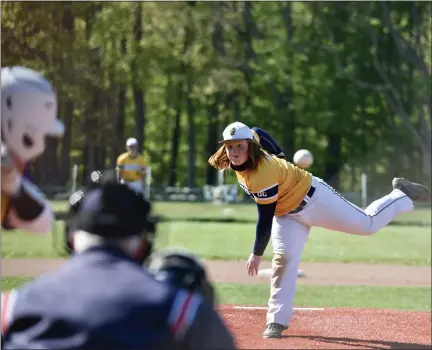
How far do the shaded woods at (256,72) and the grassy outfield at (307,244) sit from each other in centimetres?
1502

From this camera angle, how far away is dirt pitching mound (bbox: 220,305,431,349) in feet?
20.0

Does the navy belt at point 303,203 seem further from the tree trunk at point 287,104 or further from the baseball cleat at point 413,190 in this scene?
the tree trunk at point 287,104

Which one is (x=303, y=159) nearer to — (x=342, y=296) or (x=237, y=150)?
(x=237, y=150)

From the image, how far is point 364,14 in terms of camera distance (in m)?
36.7

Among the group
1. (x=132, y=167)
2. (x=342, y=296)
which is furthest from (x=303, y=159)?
(x=132, y=167)

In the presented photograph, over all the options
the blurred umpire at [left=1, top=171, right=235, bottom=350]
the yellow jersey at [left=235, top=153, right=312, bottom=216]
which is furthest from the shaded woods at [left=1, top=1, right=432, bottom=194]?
the blurred umpire at [left=1, top=171, right=235, bottom=350]

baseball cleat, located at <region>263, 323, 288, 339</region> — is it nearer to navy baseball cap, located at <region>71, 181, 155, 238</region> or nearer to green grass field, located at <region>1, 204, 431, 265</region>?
navy baseball cap, located at <region>71, 181, 155, 238</region>

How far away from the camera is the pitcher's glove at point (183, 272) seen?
299 cm

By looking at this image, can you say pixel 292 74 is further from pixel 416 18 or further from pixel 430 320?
pixel 430 320

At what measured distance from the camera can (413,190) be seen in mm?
7055

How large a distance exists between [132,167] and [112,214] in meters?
16.0

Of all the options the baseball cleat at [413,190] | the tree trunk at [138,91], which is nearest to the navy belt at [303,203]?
the baseball cleat at [413,190]

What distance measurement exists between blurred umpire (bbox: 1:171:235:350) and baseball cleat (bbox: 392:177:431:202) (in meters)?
4.61

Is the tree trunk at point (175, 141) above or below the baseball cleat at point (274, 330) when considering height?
below
